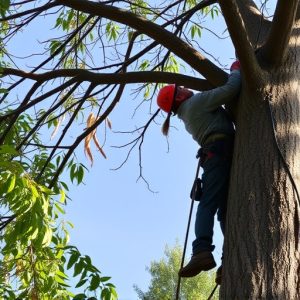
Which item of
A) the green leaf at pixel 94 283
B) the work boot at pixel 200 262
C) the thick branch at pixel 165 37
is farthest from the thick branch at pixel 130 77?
the green leaf at pixel 94 283

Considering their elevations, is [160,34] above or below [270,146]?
above

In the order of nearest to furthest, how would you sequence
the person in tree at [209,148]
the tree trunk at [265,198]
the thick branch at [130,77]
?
the tree trunk at [265,198] < the person in tree at [209,148] < the thick branch at [130,77]

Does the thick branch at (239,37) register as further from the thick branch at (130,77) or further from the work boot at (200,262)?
the work boot at (200,262)

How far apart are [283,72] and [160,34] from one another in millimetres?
730

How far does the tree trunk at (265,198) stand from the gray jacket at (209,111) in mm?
113

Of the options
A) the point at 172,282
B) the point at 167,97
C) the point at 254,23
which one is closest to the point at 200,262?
the point at 167,97

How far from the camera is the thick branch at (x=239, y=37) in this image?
2621 millimetres

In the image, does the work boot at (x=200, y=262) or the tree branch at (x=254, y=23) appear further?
the tree branch at (x=254, y=23)

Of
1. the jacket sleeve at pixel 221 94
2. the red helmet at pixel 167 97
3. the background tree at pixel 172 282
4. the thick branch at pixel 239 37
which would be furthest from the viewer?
the background tree at pixel 172 282

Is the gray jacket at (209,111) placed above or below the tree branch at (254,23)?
below

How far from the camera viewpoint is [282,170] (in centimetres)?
243

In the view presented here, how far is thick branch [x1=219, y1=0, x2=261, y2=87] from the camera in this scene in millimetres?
2621

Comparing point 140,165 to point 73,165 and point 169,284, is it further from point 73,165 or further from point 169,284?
point 169,284

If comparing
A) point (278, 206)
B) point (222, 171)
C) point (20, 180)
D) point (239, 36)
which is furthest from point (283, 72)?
point (20, 180)
